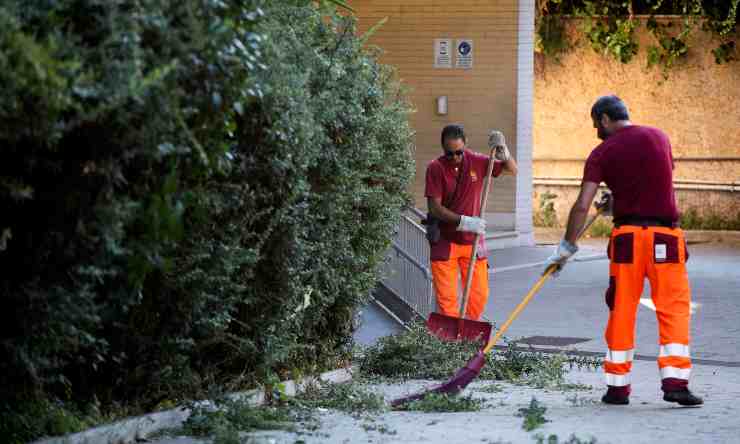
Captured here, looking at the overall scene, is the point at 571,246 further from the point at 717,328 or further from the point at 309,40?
the point at 717,328

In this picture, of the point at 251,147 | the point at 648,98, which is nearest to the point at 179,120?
the point at 251,147

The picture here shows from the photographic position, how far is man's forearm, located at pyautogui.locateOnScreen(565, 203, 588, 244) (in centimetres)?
781

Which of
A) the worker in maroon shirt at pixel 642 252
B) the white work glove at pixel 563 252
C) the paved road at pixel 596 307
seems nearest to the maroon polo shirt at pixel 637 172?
the worker in maroon shirt at pixel 642 252

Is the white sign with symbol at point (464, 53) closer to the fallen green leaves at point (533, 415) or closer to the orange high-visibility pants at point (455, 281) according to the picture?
the orange high-visibility pants at point (455, 281)

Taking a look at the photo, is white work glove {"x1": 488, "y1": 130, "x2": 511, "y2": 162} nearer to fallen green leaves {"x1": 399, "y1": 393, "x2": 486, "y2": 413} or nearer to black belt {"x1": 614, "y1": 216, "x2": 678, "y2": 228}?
black belt {"x1": 614, "y1": 216, "x2": 678, "y2": 228}

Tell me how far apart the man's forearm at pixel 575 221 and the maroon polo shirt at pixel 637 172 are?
19 centimetres

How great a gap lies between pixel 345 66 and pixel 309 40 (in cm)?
56

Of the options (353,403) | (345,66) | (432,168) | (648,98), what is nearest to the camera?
(353,403)

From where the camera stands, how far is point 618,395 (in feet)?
24.9

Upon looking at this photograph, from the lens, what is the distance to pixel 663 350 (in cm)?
753

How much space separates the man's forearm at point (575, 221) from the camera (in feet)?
25.6

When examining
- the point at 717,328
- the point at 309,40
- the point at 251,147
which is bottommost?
the point at 717,328

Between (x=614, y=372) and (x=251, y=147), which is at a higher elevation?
(x=251, y=147)

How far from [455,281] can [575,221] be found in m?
2.15
